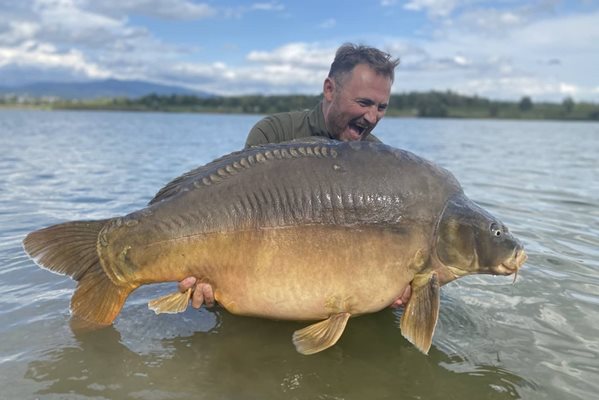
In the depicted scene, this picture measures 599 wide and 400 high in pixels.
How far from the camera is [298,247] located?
350 centimetres

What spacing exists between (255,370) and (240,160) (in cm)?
144

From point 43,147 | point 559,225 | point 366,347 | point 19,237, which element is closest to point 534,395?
point 366,347

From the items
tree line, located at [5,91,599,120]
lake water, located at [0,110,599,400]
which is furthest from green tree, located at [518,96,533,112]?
lake water, located at [0,110,599,400]

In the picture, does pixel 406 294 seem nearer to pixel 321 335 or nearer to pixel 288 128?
pixel 321 335

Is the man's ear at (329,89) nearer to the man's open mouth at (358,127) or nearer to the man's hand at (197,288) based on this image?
the man's open mouth at (358,127)

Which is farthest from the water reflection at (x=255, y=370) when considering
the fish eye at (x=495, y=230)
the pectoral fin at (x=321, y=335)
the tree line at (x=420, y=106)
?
the tree line at (x=420, y=106)

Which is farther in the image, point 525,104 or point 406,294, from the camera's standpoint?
point 525,104

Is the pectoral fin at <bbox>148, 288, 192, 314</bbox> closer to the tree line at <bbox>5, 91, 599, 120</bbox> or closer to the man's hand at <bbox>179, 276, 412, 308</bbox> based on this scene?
the man's hand at <bbox>179, 276, 412, 308</bbox>

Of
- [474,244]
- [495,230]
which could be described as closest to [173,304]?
[474,244]

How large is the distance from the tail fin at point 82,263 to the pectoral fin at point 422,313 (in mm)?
1901

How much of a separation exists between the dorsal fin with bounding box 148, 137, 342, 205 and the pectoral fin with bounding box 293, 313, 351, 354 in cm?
114

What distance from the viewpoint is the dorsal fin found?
3713mm

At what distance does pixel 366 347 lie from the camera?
3949 millimetres

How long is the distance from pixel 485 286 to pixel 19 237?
219 inches
